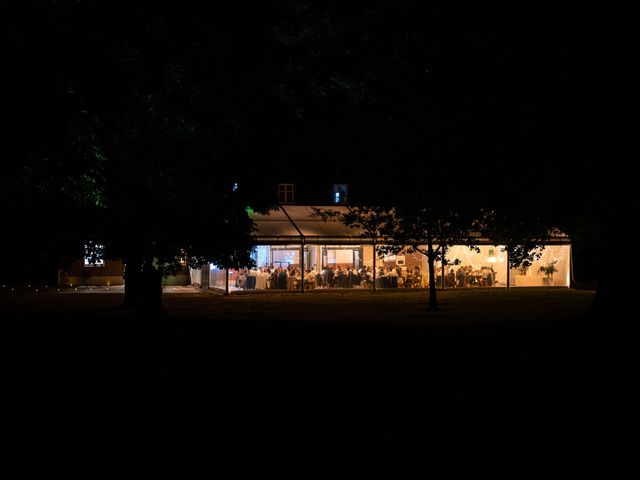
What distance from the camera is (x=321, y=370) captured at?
31.1ft

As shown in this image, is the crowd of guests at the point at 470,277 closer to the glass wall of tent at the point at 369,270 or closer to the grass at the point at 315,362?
the glass wall of tent at the point at 369,270

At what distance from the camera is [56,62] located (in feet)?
28.5

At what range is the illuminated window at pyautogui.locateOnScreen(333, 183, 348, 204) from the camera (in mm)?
47672

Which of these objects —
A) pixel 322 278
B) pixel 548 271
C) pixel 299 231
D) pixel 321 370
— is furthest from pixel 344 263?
pixel 321 370

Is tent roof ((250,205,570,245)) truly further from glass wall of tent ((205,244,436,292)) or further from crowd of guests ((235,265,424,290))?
crowd of guests ((235,265,424,290))

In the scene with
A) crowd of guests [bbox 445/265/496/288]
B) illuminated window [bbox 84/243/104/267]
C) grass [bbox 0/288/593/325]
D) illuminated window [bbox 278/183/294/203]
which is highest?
illuminated window [bbox 278/183/294/203]

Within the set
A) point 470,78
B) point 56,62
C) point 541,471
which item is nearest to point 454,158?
point 470,78

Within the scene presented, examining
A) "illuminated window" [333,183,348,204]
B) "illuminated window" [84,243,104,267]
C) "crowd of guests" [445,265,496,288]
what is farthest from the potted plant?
"illuminated window" [84,243,104,267]

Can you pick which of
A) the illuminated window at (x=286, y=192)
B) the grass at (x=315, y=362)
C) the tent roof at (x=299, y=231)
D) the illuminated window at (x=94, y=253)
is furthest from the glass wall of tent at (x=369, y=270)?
the grass at (x=315, y=362)

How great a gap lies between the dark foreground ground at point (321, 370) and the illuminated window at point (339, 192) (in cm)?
2987

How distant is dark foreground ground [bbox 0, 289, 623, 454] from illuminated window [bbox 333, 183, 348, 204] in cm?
2987

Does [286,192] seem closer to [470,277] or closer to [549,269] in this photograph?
[470,277]

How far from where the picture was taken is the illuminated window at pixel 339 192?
4767 centimetres

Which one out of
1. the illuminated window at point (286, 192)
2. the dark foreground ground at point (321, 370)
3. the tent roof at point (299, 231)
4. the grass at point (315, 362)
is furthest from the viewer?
the illuminated window at point (286, 192)
